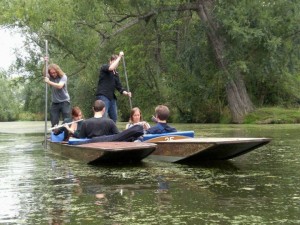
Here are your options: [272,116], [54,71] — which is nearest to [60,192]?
[54,71]

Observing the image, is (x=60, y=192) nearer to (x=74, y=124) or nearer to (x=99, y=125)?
(x=99, y=125)

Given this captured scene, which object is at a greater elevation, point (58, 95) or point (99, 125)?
point (58, 95)

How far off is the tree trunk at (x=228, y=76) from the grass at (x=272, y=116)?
1.05ft

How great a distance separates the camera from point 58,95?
838 cm

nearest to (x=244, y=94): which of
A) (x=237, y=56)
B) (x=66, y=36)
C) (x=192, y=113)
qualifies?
(x=237, y=56)

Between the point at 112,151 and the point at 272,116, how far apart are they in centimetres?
1436

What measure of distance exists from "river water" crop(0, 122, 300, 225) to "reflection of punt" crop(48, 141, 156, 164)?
0.11 metres

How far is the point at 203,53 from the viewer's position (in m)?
18.9

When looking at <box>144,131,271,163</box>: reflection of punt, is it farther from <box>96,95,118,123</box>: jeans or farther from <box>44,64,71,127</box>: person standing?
<box>44,64,71,127</box>: person standing

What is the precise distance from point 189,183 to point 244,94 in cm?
1506

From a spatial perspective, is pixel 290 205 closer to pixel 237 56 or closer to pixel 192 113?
pixel 237 56

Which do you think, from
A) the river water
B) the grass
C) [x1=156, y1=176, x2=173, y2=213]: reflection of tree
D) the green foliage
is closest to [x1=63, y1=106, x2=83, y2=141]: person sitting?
the river water

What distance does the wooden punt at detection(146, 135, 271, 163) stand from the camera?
5488 millimetres

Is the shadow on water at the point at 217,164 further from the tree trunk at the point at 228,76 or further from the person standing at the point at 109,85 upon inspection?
the tree trunk at the point at 228,76
